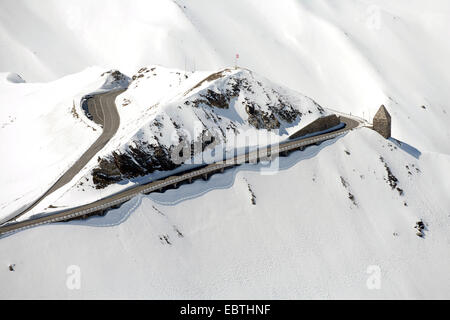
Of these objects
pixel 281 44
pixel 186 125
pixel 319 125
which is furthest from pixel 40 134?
pixel 281 44

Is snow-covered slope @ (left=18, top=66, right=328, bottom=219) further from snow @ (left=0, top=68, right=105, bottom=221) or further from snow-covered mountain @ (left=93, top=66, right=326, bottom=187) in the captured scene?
snow @ (left=0, top=68, right=105, bottom=221)

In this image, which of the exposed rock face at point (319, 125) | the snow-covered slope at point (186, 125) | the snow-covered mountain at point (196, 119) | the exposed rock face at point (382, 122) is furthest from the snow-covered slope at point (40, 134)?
the exposed rock face at point (382, 122)

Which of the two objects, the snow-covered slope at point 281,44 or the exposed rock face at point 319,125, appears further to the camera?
the snow-covered slope at point 281,44

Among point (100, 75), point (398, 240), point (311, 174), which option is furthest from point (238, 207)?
point (100, 75)

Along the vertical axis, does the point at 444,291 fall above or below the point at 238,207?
below

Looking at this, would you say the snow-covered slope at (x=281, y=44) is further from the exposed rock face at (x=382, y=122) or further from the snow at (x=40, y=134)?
the snow at (x=40, y=134)

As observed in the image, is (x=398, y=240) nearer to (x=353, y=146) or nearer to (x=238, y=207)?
(x=353, y=146)
